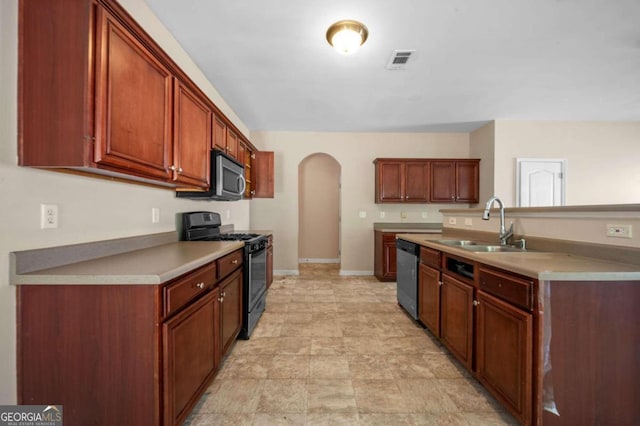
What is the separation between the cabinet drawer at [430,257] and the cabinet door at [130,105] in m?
2.12

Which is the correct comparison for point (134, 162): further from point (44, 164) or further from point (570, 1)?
point (570, 1)

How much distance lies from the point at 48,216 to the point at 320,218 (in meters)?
5.07

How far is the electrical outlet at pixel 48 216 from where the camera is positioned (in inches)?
47.5

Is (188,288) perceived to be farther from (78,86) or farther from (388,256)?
(388,256)

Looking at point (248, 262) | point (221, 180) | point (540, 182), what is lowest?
point (248, 262)

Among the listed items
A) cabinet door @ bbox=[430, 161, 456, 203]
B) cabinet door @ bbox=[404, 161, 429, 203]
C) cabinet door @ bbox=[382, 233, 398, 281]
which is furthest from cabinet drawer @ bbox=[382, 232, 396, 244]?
cabinet door @ bbox=[430, 161, 456, 203]

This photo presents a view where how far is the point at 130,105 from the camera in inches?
52.3

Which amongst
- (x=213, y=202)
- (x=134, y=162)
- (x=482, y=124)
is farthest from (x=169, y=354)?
(x=482, y=124)

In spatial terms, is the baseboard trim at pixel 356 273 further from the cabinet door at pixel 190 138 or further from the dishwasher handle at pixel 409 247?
the cabinet door at pixel 190 138

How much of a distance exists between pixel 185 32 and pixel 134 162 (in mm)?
1529

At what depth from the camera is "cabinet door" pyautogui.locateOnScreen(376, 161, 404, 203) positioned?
4.57 metres

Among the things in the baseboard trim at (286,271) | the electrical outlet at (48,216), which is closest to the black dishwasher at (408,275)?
the baseboard trim at (286,271)

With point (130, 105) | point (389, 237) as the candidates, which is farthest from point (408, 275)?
point (130, 105)

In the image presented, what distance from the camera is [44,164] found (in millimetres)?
1133
